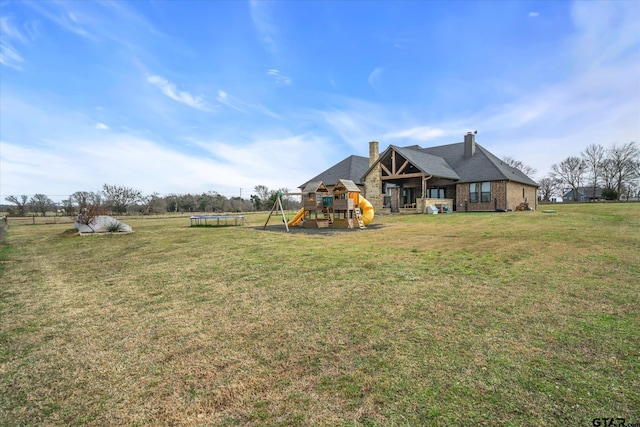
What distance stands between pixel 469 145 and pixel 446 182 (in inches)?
209

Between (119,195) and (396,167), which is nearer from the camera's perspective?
(396,167)

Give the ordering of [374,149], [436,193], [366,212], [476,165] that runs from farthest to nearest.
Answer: [374,149] → [436,193] → [476,165] → [366,212]

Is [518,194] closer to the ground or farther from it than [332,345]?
farther from it

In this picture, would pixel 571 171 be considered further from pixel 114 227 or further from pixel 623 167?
pixel 114 227

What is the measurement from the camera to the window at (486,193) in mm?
24266

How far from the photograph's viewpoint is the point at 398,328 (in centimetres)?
370

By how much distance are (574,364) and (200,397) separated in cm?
347

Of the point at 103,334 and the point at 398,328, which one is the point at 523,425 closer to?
the point at 398,328

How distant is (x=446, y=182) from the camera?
2567cm

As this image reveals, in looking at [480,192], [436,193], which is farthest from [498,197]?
[436,193]

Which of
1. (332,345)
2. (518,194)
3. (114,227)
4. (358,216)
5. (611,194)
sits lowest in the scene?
(332,345)

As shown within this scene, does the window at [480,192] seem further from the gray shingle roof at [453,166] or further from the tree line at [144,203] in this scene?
the tree line at [144,203]

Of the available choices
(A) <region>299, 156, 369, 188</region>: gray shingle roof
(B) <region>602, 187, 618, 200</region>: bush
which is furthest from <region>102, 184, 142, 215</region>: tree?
(B) <region>602, 187, 618, 200</region>: bush

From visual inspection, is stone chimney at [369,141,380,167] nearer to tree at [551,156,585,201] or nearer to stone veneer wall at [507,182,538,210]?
stone veneer wall at [507,182,538,210]
